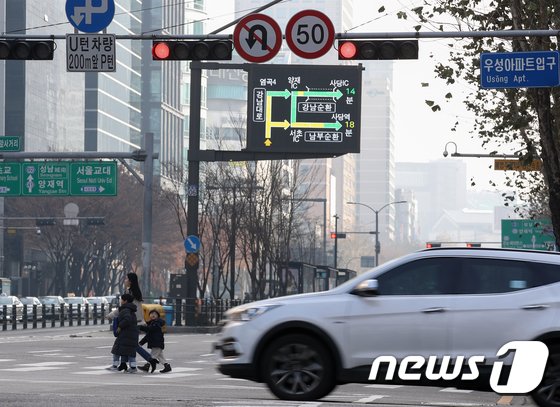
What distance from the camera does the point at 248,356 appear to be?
47.8 ft

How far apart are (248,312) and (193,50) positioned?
952cm

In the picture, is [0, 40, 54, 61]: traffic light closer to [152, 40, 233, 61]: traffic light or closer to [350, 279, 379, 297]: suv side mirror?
[152, 40, 233, 61]: traffic light

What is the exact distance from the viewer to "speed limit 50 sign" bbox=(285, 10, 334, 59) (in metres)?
22.7

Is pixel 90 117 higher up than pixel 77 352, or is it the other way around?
pixel 90 117

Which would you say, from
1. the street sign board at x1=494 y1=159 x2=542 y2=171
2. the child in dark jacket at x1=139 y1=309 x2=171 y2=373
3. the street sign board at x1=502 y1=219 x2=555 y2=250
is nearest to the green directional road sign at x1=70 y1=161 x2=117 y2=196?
the street sign board at x1=494 y1=159 x2=542 y2=171

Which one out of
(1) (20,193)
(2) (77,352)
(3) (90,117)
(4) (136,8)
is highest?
(4) (136,8)

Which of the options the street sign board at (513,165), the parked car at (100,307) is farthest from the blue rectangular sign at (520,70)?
the parked car at (100,307)

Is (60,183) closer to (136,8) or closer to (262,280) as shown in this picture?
(262,280)

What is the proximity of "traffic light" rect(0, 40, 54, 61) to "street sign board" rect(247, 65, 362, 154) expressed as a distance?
2106cm

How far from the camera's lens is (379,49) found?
22.9 metres

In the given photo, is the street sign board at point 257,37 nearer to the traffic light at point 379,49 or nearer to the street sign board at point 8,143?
the traffic light at point 379,49

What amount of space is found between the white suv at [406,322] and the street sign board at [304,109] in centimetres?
3005

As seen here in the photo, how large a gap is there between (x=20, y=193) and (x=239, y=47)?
32.6m

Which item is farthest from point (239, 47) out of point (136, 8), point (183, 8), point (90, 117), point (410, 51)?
point (183, 8)
